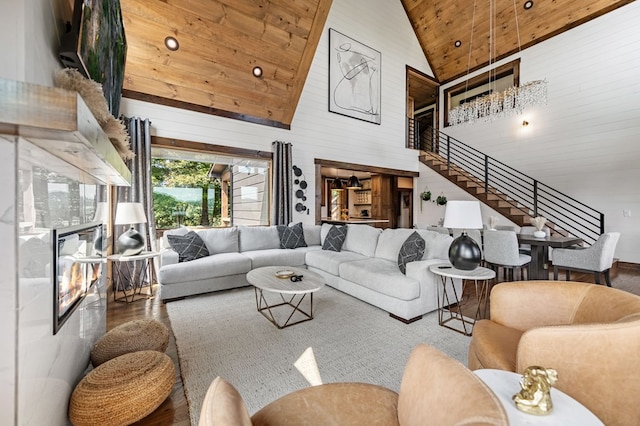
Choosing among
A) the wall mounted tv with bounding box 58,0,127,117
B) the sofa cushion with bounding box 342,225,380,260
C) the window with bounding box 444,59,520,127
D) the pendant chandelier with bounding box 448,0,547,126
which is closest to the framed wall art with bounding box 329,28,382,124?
the pendant chandelier with bounding box 448,0,547,126

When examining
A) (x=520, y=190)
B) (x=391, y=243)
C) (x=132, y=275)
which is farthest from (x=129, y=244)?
(x=520, y=190)

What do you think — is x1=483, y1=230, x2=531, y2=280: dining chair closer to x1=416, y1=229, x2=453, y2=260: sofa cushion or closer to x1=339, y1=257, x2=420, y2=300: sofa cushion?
x1=416, y1=229, x2=453, y2=260: sofa cushion

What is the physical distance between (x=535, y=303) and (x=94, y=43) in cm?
299

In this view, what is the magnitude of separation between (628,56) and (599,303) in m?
6.71

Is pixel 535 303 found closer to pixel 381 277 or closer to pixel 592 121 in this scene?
pixel 381 277

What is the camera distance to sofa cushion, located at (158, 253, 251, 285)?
3.38m

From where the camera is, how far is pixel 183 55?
164 inches

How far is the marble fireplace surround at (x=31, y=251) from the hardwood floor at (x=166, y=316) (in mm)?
512

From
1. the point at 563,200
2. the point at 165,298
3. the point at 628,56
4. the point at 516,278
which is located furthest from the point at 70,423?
the point at 628,56

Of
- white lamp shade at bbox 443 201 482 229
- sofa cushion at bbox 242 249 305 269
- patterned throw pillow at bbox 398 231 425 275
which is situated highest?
white lamp shade at bbox 443 201 482 229

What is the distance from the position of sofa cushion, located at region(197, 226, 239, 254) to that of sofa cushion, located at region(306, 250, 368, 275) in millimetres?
1243

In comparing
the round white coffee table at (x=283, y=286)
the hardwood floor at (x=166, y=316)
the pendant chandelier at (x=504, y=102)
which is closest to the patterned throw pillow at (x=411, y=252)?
the round white coffee table at (x=283, y=286)

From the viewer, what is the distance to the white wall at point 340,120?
4.72 metres

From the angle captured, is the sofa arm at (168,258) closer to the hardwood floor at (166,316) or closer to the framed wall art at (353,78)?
the hardwood floor at (166,316)
